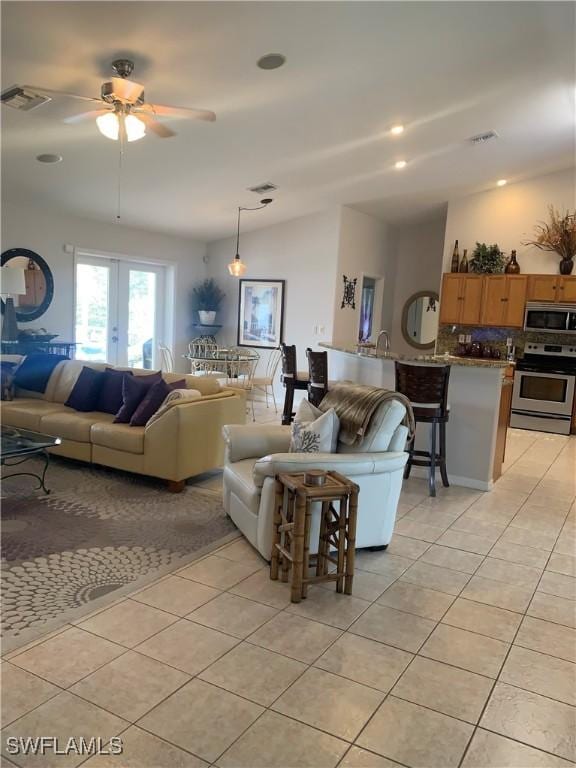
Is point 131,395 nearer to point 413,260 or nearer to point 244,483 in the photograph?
point 244,483

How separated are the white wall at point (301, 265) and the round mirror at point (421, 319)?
7.82 ft

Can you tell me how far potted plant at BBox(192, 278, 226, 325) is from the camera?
8.91 m

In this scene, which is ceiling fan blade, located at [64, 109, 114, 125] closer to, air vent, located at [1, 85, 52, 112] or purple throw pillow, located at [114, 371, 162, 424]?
air vent, located at [1, 85, 52, 112]

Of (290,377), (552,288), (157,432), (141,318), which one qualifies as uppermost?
(552,288)

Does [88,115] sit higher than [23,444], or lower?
higher

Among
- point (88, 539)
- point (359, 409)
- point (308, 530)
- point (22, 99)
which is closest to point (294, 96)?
point (22, 99)

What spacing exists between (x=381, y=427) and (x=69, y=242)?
5.48 metres

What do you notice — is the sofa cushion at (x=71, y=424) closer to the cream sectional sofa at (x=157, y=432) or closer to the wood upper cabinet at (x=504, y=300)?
the cream sectional sofa at (x=157, y=432)

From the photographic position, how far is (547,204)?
7.63 meters

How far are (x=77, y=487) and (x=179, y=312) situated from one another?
5009 millimetres

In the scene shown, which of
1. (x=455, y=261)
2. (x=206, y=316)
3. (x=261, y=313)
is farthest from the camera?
(x=206, y=316)

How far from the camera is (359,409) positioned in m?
3.28

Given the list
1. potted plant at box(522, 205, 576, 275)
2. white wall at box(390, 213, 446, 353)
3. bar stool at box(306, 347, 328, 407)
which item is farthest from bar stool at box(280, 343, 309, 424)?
white wall at box(390, 213, 446, 353)

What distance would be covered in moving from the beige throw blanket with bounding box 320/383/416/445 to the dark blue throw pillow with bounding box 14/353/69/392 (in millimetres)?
3274
